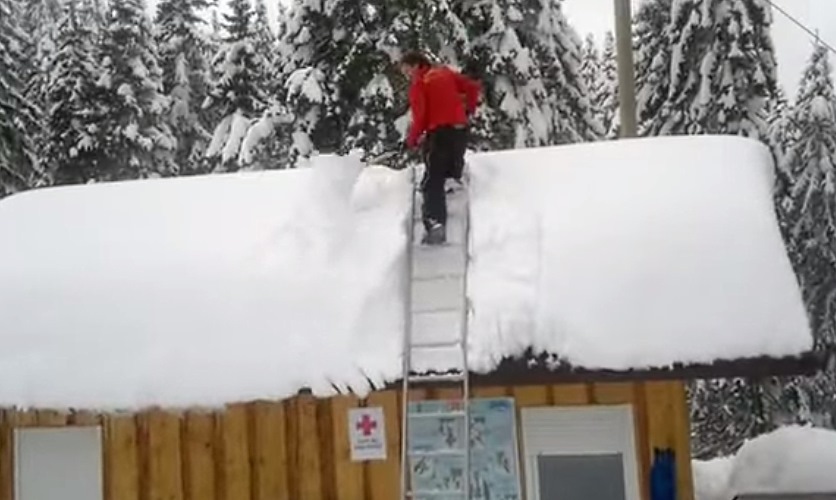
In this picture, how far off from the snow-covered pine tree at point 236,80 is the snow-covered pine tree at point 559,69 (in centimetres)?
584

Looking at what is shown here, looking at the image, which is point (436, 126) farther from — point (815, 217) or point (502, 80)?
point (815, 217)

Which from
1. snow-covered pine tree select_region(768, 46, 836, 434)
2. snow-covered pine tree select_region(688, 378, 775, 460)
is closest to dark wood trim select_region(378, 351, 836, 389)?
snow-covered pine tree select_region(688, 378, 775, 460)

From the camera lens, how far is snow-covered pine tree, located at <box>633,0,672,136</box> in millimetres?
19984

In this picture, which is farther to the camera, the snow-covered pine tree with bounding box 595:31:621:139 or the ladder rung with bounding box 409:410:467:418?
the snow-covered pine tree with bounding box 595:31:621:139

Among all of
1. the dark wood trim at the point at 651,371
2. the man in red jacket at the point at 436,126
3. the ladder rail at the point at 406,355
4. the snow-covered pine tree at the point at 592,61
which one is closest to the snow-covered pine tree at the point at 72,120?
the snow-covered pine tree at the point at 592,61

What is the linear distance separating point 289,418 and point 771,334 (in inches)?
142

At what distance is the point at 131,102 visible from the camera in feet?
77.0

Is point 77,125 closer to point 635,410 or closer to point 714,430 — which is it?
point 714,430

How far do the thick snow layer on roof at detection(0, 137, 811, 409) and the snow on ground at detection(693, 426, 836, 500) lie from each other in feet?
7.54

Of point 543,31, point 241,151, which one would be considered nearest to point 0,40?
point 241,151

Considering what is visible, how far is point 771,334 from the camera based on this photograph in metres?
6.38

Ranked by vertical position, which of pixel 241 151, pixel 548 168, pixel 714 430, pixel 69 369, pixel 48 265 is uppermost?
pixel 241 151

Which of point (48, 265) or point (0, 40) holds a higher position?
point (0, 40)

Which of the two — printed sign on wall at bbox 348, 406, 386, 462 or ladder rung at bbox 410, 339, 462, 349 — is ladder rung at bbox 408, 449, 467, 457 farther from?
ladder rung at bbox 410, 339, 462, 349
